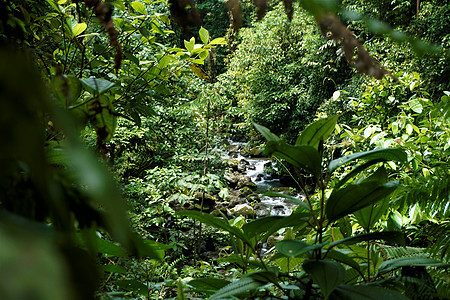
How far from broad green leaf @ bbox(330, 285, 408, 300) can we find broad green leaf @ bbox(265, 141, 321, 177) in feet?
0.64

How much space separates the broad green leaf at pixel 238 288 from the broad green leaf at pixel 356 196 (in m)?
0.18

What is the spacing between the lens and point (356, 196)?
1.69ft

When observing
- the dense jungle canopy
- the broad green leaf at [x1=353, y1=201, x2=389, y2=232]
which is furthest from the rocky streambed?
the broad green leaf at [x1=353, y1=201, x2=389, y2=232]

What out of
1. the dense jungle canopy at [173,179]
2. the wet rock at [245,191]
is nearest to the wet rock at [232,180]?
the wet rock at [245,191]

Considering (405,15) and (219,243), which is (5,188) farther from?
(405,15)

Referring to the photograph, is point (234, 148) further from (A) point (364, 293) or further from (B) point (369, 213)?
(A) point (364, 293)

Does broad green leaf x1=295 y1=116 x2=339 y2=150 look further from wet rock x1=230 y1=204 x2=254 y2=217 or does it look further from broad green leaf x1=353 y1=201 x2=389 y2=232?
wet rock x1=230 y1=204 x2=254 y2=217

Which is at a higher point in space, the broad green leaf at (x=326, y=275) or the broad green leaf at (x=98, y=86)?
the broad green leaf at (x=98, y=86)

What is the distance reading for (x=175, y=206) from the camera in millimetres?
5387

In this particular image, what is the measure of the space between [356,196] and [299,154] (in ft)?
0.40

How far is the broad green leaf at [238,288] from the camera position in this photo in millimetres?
486

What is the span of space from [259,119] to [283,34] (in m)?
3.14

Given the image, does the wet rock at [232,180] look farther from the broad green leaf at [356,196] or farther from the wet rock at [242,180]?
the broad green leaf at [356,196]

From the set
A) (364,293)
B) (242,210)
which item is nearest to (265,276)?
(364,293)
